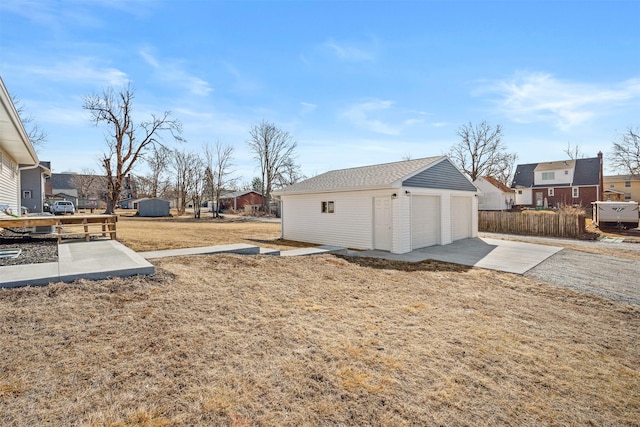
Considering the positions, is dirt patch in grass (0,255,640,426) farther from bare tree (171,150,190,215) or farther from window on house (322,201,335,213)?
bare tree (171,150,190,215)

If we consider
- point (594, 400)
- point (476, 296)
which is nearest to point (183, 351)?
point (594, 400)

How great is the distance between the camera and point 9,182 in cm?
1213

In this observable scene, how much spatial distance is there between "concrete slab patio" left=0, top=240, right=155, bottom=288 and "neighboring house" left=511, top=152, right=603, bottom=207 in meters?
40.4

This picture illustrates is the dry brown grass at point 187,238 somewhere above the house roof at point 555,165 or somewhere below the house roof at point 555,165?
below

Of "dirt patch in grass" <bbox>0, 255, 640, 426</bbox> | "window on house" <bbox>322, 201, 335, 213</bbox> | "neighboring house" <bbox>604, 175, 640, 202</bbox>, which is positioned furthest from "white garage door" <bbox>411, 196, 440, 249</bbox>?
"neighboring house" <bbox>604, 175, 640, 202</bbox>

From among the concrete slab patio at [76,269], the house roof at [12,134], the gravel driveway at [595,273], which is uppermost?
the house roof at [12,134]

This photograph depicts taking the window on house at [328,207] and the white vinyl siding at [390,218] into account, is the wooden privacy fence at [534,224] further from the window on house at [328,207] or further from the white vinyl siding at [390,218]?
the window on house at [328,207]

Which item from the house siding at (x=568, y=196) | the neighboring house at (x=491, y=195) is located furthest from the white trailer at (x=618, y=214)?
the house siding at (x=568, y=196)

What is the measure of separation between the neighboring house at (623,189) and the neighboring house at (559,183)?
7.29 m

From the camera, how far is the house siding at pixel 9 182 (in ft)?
35.2

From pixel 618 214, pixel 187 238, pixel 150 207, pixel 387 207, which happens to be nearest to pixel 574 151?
pixel 618 214

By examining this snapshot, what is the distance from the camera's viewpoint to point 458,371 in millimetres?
3160

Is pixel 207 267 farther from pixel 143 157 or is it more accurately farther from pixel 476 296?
pixel 143 157

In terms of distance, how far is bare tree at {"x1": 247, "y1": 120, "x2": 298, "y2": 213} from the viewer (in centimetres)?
3975
